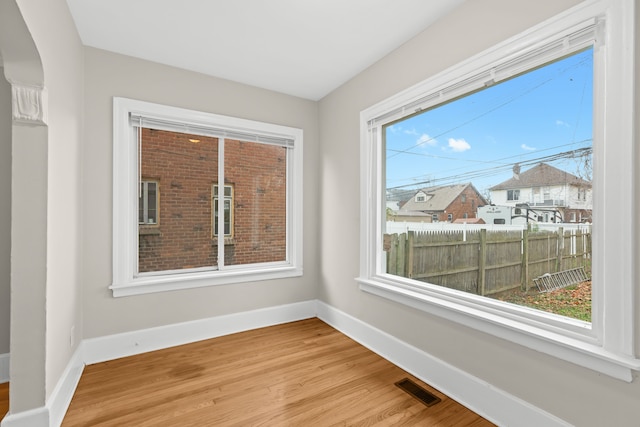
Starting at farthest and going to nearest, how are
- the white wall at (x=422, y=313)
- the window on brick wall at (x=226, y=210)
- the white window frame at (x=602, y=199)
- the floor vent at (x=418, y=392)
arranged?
1. the window on brick wall at (x=226, y=210)
2. the floor vent at (x=418, y=392)
3. the white wall at (x=422, y=313)
4. the white window frame at (x=602, y=199)

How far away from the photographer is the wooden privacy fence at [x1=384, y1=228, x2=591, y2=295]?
160 cm

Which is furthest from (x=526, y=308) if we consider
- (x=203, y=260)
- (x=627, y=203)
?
(x=203, y=260)

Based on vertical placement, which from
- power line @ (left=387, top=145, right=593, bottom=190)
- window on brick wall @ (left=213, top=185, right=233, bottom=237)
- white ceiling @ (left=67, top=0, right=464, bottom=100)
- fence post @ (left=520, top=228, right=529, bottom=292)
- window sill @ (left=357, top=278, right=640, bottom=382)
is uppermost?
white ceiling @ (left=67, top=0, right=464, bottom=100)

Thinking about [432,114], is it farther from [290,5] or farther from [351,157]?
[290,5]

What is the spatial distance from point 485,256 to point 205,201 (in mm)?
2447

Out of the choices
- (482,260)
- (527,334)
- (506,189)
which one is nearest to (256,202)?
→ (482,260)

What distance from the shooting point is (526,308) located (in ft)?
5.54

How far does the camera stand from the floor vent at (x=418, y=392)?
6.34ft

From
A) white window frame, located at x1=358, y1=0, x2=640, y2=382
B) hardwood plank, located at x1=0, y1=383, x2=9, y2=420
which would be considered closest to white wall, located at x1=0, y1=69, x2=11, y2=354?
hardwood plank, located at x1=0, y1=383, x2=9, y2=420

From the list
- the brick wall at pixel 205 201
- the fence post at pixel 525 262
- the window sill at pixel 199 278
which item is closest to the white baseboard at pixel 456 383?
the fence post at pixel 525 262

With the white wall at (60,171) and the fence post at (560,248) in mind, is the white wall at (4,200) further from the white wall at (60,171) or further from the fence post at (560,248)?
the fence post at (560,248)

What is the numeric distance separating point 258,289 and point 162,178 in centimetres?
142

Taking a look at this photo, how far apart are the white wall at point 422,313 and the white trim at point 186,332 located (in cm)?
48

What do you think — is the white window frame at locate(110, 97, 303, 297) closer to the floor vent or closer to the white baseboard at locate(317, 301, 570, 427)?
the white baseboard at locate(317, 301, 570, 427)
